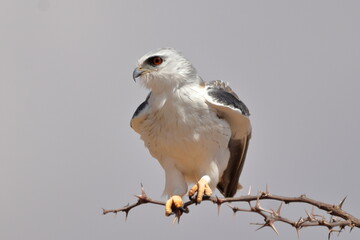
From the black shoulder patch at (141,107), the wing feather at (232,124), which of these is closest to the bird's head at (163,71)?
the black shoulder patch at (141,107)

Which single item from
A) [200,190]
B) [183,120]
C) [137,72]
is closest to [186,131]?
[183,120]

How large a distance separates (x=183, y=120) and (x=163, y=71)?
55 centimetres

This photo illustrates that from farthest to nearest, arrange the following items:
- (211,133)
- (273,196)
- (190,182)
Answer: (190,182) < (211,133) < (273,196)

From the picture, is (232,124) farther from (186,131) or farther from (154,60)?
(154,60)

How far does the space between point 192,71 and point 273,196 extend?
8.87 feet

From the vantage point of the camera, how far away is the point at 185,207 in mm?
5625

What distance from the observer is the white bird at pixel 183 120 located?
5.93 metres

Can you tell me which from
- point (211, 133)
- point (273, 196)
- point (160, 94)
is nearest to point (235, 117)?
point (211, 133)

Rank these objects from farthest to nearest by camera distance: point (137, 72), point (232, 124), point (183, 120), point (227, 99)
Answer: point (232, 124), point (137, 72), point (227, 99), point (183, 120)

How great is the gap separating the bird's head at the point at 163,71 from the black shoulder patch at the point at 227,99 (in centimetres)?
24

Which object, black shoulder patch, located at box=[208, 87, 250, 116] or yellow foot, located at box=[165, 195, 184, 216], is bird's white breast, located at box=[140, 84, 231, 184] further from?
yellow foot, located at box=[165, 195, 184, 216]

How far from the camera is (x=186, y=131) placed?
5.91 m

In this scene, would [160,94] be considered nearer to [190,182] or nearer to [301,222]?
[190,182]

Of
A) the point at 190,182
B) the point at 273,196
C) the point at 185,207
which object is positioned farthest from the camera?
the point at 190,182
